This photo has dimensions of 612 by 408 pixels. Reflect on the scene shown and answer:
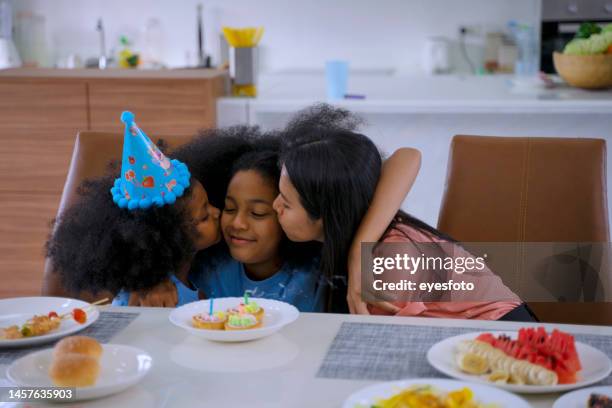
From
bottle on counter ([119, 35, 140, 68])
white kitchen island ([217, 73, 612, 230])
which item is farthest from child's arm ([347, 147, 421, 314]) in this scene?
bottle on counter ([119, 35, 140, 68])

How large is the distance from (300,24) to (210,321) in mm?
4354

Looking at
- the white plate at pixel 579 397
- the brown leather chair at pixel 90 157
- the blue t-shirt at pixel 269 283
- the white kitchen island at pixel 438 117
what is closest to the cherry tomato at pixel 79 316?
the blue t-shirt at pixel 269 283

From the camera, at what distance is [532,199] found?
195 cm

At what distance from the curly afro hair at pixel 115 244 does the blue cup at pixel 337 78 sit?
1500 millimetres

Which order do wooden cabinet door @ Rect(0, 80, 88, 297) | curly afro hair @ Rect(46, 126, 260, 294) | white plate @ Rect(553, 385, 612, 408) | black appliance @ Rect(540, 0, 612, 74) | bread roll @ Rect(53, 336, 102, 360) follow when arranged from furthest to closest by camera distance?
1. black appliance @ Rect(540, 0, 612, 74)
2. wooden cabinet door @ Rect(0, 80, 88, 297)
3. curly afro hair @ Rect(46, 126, 260, 294)
4. bread roll @ Rect(53, 336, 102, 360)
5. white plate @ Rect(553, 385, 612, 408)

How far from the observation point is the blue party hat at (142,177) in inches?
64.0

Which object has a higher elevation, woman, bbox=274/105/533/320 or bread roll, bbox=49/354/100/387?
woman, bbox=274/105/533/320

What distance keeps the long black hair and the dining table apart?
319 mm

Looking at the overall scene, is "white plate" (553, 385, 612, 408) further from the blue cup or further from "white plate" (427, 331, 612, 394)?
the blue cup

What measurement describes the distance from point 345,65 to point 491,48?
2.37 metres

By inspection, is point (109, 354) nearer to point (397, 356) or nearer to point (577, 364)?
point (397, 356)

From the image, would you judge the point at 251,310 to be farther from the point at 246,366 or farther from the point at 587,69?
the point at 587,69

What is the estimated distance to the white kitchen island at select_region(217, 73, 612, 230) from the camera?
2.95 m

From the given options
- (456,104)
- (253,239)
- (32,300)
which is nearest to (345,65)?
(456,104)
